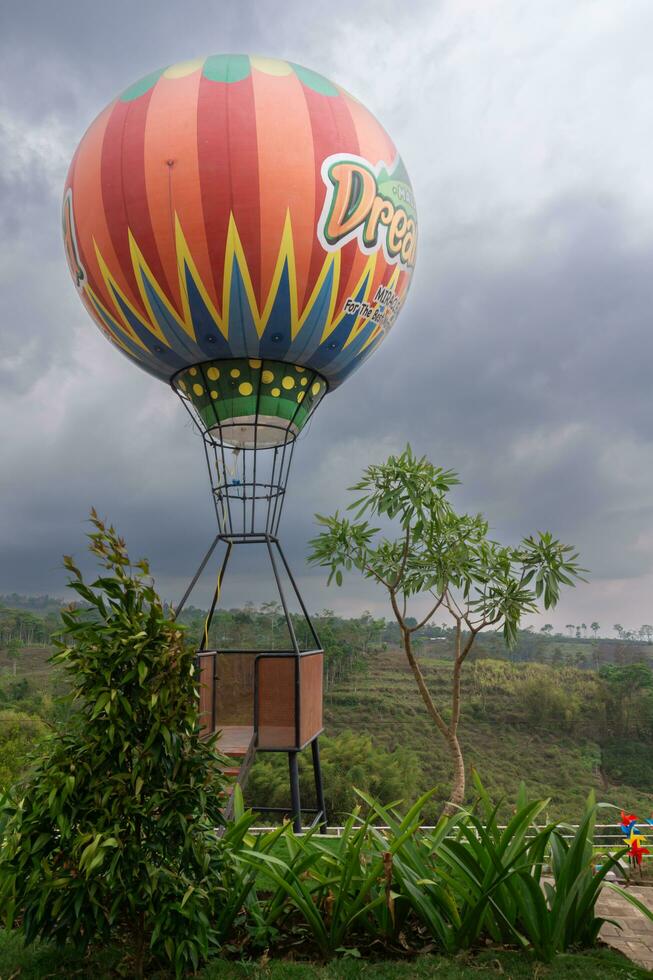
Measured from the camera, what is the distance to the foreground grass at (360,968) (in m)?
3.82

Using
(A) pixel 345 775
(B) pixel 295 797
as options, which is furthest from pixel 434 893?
A: (A) pixel 345 775

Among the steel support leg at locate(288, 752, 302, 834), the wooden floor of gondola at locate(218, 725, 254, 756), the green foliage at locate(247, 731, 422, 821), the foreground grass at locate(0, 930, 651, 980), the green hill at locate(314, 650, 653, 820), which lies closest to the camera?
the foreground grass at locate(0, 930, 651, 980)

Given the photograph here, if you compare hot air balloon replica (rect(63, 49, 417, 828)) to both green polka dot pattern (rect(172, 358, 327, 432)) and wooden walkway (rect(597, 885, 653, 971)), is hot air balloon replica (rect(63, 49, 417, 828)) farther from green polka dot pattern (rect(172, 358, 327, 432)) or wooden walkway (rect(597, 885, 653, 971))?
wooden walkway (rect(597, 885, 653, 971))

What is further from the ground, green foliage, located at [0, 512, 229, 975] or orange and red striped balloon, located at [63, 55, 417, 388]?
orange and red striped balloon, located at [63, 55, 417, 388]

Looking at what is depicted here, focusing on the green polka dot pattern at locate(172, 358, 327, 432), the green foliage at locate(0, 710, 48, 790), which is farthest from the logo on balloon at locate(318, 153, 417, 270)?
the green foliage at locate(0, 710, 48, 790)

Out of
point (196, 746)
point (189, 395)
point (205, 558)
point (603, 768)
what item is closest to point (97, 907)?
point (196, 746)

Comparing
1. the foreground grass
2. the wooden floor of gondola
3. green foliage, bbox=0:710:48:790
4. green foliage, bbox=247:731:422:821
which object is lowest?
green foliage, bbox=247:731:422:821

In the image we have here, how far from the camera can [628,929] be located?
4.72 metres

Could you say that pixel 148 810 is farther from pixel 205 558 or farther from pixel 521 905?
pixel 205 558

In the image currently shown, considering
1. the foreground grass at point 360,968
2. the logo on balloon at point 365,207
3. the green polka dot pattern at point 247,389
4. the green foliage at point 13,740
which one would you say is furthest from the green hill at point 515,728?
the foreground grass at point 360,968

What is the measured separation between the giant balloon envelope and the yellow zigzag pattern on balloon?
0.01m

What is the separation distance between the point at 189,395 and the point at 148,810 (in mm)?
5671

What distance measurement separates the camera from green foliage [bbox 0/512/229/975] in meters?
3.61

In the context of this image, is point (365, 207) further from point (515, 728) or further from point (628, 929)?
point (515, 728)
